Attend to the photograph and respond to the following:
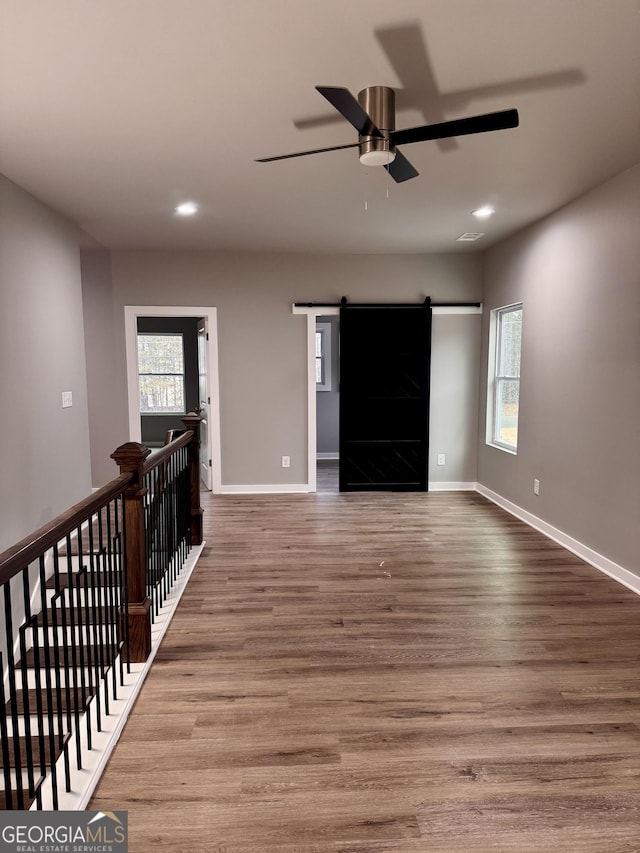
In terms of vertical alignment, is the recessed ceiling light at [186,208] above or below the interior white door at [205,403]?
above

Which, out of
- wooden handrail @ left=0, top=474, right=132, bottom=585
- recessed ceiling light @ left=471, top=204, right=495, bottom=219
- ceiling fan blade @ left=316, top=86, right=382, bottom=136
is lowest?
wooden handrail @ left=0, top=474, right=132, bottom=585

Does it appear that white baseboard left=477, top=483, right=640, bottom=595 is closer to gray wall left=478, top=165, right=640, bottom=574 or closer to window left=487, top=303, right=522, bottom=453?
gray wall left=478, top=165, right=640, bottom=574

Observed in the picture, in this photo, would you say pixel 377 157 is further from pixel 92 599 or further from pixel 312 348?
pixel 312 348

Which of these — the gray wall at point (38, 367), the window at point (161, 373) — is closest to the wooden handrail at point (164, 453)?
the gray wall at point (38, 367)

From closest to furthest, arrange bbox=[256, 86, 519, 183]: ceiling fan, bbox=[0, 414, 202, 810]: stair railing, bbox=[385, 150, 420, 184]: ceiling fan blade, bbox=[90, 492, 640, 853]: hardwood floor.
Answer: bbox=[0, 414, 202, 810]: stair railing → bbox=[90, 492, 640, 853]: hardwood floor → bbox=[256, 86, 519, 183]: ceiling fan → bbox=[385, 150, 420, 184]: ceiling fan blade

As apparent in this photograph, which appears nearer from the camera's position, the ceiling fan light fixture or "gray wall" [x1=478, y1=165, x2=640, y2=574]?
the ceiling fan light fixture

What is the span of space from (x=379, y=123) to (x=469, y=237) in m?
2.91

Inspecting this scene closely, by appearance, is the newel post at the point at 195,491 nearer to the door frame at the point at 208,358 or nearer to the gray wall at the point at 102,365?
the door frame at the point at 208,358

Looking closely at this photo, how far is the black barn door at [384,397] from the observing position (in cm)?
564

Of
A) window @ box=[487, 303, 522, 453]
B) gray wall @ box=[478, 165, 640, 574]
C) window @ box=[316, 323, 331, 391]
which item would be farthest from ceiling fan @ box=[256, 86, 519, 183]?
window @ box=[316, 323, 331, 391]

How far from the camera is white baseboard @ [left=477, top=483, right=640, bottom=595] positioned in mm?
3260

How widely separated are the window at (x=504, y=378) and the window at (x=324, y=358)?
2716 millimetres

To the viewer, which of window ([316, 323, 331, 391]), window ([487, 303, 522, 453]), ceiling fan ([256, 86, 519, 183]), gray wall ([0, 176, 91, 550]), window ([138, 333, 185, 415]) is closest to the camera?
ceiling fan ([256, 86, 519, 183])

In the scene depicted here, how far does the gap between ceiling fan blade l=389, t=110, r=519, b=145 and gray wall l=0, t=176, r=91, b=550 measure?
2.59 metres
